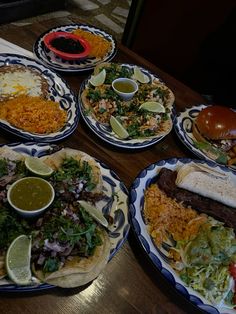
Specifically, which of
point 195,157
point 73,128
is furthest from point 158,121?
point 73,128

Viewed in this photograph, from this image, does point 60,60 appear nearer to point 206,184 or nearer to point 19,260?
point 206,184

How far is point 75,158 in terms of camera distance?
81.4 inches

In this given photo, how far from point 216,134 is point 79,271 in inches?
62.8

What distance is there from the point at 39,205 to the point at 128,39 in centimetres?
381

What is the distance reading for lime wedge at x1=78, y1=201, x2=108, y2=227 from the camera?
1777mm

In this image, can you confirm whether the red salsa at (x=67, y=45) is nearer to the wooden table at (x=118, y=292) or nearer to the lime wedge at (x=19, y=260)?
the wooden table at (x=118, y=292)

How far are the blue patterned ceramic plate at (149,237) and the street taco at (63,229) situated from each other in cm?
20

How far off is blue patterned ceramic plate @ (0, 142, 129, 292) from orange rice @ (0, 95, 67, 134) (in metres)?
0.20

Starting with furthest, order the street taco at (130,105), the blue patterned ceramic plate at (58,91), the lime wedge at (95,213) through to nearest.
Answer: the street taco at (130,105) → the blue patterned ceramic plate at (58,91) → the lime wedge at (95,213)

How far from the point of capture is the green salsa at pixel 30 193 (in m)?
1.69

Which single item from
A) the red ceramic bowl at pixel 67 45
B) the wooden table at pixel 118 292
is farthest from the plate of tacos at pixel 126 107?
the red ceramic bowl at pixel 67 45

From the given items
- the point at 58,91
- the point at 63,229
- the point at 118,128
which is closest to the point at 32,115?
the point at 58,91

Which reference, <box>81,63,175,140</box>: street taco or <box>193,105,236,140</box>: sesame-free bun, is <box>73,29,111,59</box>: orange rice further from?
<box>193,105,236,140</box>: sesame-free bun

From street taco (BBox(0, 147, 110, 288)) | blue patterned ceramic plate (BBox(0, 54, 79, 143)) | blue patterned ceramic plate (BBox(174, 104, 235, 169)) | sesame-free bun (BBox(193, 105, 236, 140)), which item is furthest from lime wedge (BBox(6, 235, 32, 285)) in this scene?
sesame-free bun (BBox(193, 105, 236, 140))
